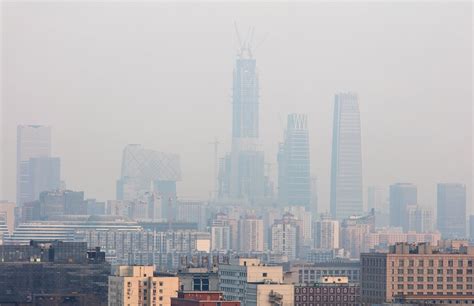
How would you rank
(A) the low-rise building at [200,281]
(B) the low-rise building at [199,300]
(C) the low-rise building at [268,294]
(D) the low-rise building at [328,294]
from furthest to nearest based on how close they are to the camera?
(D) the low-rise building at [328,294], (A) the low-rise building at [200,281], (C) the low-rise building at [268,294], (B) the low-rise building at [199,300]

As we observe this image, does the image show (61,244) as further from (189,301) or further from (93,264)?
(189,301)

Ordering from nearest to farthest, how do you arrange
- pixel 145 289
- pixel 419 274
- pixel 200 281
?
1. pixel 145 289
2. pixel 419 274
3. pixel 200 281

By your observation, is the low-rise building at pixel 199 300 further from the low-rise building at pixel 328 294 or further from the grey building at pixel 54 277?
the low-rise building at pixel 328 294

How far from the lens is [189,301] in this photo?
76.9 metres

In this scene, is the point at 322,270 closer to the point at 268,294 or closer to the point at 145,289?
the point at 268,294

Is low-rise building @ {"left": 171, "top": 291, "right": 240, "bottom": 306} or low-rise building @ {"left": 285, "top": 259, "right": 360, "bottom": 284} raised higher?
low-rise building @ {"left": 285, "top": 259, "right": 360, "bottom": 284}

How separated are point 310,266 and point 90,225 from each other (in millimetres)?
53837

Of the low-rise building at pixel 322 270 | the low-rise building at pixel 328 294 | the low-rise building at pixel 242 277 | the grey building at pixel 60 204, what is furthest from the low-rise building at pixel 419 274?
the grey building at pixel 60 204

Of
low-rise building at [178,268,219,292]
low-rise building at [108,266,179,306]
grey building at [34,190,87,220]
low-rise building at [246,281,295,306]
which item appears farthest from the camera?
grey building at [34,190,87,220]

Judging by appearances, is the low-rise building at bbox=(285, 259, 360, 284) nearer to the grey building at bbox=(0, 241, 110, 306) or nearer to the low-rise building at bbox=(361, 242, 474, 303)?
the grey building at bbox=(0, 241, 110, 306)

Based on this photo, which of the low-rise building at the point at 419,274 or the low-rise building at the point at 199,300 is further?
the low-rise building at the point at 419,274

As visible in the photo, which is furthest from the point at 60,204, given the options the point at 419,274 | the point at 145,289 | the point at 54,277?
the point at 145,289

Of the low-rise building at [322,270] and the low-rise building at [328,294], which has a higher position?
the low-rise building at [322,270]

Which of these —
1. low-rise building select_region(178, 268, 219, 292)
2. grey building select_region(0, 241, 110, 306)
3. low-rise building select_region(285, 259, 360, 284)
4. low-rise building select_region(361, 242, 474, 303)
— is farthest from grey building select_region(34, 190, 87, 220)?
low-rise building select_region(361, 242, 474, 303)
